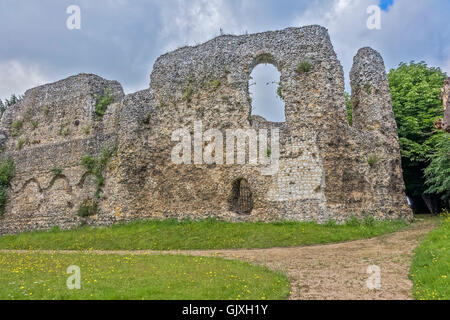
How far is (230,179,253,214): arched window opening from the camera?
17531mm

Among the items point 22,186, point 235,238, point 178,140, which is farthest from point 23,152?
point 235,238

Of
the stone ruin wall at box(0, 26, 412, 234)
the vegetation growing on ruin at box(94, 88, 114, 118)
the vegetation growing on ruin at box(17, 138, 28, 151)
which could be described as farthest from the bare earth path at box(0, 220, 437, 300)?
the vegetation growing on ruin at box(17, 138, 28, 151)

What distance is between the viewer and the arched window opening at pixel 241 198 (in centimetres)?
1753

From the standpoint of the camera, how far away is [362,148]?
17.2 metres

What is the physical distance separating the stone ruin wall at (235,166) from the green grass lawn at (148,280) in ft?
22.1

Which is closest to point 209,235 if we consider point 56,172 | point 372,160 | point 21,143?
point 372,160

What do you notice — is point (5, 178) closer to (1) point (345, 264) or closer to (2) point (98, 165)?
(2) point (98, 165)

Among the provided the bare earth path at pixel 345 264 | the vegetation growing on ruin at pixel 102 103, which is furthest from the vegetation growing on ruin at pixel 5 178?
the bare earth path at pixel 345 264

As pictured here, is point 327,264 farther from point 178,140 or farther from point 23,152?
point 23,152

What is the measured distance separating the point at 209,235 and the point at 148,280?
7493mm

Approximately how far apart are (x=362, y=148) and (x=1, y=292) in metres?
14.9

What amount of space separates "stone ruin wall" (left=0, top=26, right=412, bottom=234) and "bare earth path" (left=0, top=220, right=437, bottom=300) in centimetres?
325

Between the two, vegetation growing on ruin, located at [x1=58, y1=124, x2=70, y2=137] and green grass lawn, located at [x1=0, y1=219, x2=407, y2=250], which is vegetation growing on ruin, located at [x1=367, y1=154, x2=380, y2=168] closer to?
green grass lawn, located at [x1=0, y1=219, x2=407, y2=250]

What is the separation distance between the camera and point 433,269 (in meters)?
→ 7.75
